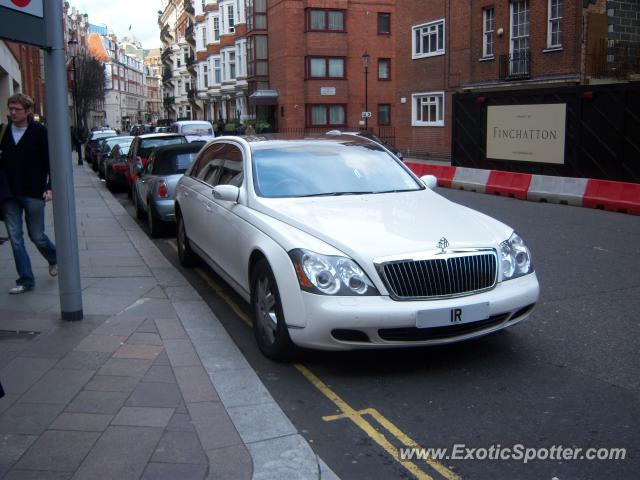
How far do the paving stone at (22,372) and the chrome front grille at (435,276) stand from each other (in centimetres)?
240

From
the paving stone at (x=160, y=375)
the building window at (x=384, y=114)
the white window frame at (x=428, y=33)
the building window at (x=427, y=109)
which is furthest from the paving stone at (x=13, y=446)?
the building window at (x=384, y=114)

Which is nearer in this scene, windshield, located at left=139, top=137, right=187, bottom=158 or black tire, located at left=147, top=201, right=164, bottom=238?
black tire, located at left=147, top=201, right=164, bottom=238

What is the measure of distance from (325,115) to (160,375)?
41.2 meters

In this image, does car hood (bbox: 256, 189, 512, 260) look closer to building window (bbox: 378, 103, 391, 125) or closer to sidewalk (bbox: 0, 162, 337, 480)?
sidewalk (bbox: 0, 162, 337, 480)

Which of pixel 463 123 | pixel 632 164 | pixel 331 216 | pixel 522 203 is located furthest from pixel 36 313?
pixel 463 123

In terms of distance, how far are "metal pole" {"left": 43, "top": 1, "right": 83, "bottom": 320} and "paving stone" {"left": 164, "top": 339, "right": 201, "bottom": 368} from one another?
1.09 meters

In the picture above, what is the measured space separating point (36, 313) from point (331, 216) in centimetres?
291

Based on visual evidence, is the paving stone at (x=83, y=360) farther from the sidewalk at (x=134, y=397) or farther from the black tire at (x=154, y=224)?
the black tire at (x=154, y=224)

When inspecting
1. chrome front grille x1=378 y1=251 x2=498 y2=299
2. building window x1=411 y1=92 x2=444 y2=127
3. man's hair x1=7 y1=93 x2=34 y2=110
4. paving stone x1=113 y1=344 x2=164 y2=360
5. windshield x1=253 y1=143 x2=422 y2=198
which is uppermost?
building window x1=411 y1=92 x2=444 y2=127

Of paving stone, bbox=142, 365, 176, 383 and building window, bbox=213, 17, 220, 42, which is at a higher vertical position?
building window, bbox=213, 17, 220, 42

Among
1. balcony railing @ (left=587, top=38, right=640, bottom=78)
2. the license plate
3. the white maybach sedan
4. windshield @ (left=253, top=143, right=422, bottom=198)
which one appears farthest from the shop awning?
the license plate

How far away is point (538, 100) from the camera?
19.3 m

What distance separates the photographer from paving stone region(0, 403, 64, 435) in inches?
151

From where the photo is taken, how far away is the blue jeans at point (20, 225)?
6738mm
